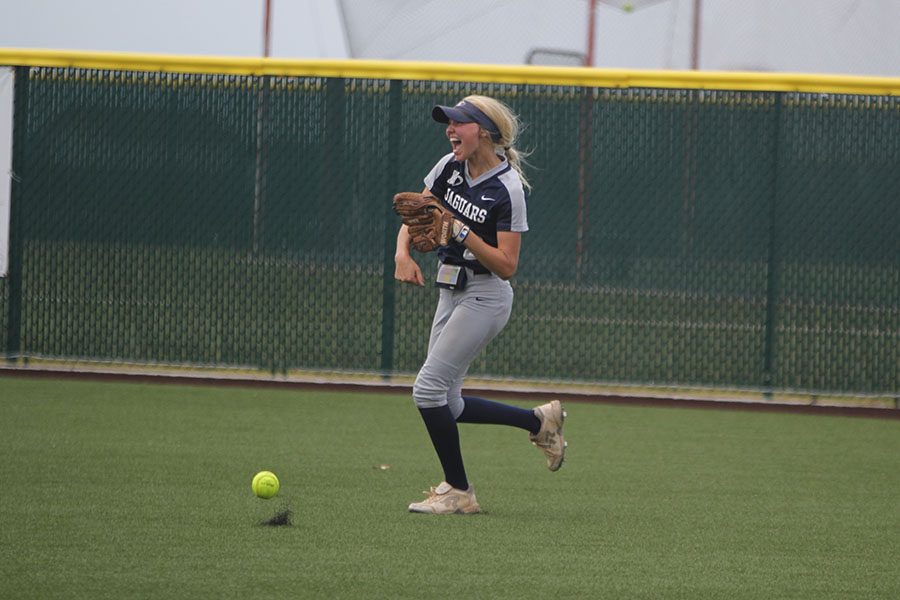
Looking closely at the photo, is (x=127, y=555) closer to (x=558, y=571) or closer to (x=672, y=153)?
(x=558, y=571)

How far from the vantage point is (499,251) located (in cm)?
583

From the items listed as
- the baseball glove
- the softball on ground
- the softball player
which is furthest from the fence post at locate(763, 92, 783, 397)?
the softball on ground

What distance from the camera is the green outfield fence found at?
9852mm

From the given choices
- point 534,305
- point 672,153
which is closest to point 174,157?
point 534,305

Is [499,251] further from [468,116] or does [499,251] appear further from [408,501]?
[408,501]

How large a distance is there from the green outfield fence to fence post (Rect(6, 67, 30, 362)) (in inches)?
0.6

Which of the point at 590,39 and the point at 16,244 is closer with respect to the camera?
the point at 16,244

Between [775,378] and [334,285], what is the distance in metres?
3.21

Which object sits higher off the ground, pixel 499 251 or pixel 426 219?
pixel 426 219

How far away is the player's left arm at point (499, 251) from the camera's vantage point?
18.9ft

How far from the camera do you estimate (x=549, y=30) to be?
42.0 ft

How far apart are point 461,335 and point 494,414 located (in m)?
0.56

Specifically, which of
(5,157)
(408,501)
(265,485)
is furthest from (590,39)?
(265,485)

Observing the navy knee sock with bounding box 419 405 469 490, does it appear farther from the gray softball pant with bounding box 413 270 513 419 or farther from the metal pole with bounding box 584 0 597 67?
the metal pole with bounding box 584 0 597 67
